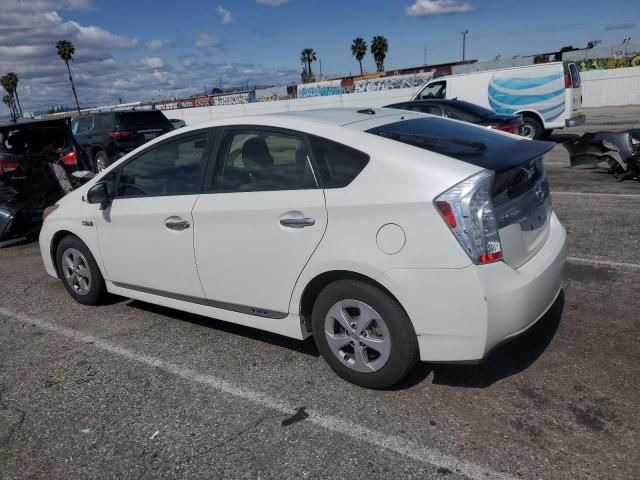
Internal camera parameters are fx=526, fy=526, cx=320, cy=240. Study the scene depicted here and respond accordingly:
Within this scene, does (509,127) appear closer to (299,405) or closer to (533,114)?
(533,114)

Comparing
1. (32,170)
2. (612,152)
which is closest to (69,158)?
(32,170)

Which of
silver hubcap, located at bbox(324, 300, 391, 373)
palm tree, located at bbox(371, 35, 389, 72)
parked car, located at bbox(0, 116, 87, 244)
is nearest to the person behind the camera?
silver hubcap, located at bbox(324, 300, 391, 373)

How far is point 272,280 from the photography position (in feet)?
11.0

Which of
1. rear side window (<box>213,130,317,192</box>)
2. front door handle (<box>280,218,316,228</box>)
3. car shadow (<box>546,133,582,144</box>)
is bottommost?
car shadow (<box>546,133,582,144</box>)

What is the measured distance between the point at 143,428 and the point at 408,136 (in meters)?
2.30

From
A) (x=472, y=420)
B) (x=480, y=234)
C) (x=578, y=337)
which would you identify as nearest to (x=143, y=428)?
(x=472, y=420)

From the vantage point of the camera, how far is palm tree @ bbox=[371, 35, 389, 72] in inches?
2859

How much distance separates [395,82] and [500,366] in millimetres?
28363

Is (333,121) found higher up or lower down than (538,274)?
higher up

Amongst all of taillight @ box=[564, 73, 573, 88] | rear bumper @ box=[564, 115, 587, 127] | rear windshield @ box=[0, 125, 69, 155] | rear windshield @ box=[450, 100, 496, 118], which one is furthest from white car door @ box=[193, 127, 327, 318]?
taillight @ box=[564, 73, 573, 88]

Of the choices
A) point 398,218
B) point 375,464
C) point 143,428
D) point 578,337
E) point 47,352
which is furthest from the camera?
point 47,352

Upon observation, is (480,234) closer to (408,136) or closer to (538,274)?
(538,274)

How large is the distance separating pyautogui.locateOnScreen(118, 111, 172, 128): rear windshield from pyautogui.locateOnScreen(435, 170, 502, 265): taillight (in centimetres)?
1420

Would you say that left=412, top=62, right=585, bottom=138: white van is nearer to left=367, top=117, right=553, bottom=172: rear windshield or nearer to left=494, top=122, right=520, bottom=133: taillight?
→ left=494, top=122, right=520, bottom=133: taillight
